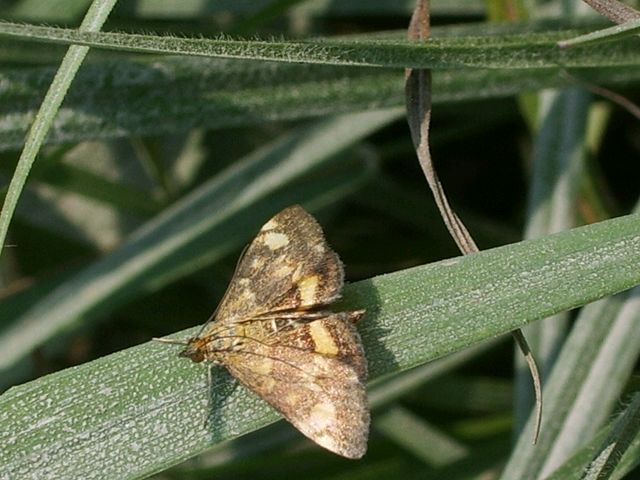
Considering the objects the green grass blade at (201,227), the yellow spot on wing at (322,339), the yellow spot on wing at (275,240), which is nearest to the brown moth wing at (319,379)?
the yellow spot on wing at (322,339)

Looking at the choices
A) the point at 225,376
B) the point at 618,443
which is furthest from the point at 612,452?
the point at 225,376

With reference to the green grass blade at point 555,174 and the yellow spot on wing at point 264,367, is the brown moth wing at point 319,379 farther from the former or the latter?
the green grass blade at point 555,174

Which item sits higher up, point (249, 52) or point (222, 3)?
point (222, 3)

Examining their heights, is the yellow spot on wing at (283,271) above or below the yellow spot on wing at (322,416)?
above

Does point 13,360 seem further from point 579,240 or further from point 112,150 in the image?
point 579,240

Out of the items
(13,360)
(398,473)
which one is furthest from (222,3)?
(398,473)

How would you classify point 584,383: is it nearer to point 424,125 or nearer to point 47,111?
point 424,125

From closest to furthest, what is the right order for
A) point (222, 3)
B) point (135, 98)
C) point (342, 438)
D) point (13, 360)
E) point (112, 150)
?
1. point (342, 438)
2. point (135, 98)
3. point (13, 360)
4. point (222, 3)
5. point (112, 150)
